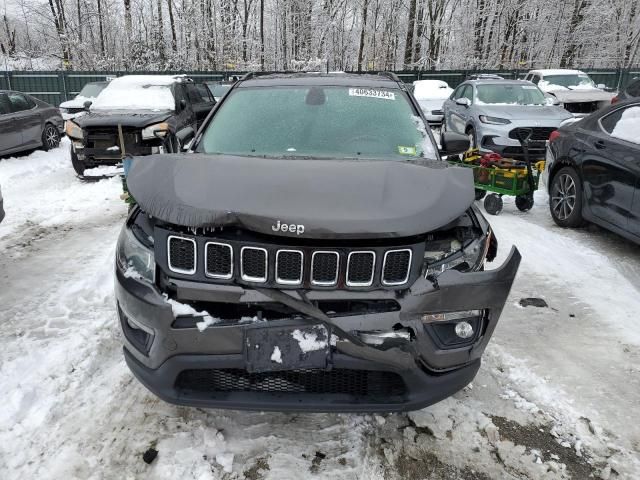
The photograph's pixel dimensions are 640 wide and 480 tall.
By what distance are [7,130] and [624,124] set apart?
11187 mm

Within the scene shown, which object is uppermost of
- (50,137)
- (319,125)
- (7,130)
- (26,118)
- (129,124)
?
(319,125)

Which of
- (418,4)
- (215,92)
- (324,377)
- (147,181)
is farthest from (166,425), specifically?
(418,4)

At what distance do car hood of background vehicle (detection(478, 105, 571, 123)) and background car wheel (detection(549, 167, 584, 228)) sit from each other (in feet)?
11.7

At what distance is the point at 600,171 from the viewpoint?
555 cm

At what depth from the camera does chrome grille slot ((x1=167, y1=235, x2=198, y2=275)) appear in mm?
2225

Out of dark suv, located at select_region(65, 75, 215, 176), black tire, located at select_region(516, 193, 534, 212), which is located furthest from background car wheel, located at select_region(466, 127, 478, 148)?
dark suv, located at select_region(65, 75, 215, 176)

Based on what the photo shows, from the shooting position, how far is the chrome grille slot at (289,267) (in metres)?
2.16

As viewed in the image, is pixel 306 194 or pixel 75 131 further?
pixel 75 131

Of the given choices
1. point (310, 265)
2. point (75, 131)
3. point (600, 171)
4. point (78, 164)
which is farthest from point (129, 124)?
point (310, 265)

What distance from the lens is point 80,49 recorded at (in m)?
34.5

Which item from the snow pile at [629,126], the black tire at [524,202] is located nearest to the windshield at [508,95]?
the black tire at [524,202]

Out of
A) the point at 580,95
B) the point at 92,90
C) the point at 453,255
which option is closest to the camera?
the point at 453,255

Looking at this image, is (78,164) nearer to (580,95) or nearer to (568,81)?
(580,95)

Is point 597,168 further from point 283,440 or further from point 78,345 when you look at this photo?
point 78,345
